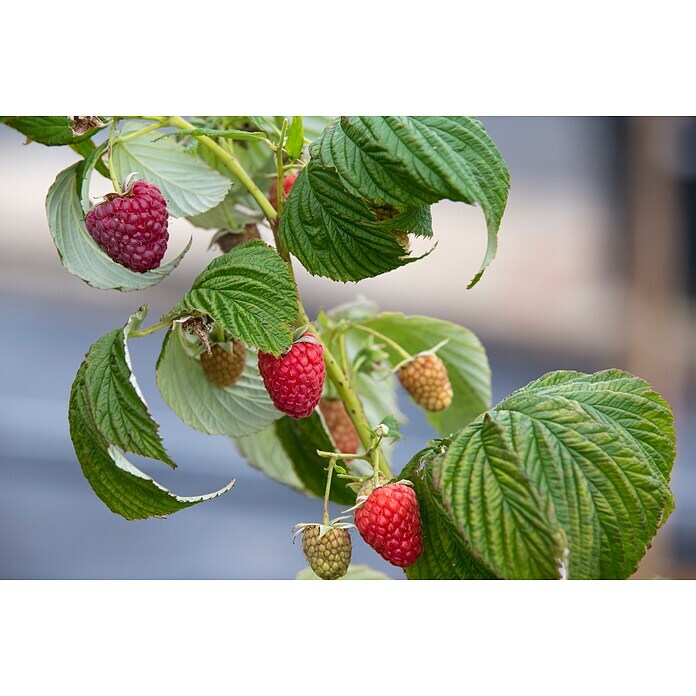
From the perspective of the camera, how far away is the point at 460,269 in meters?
2.10

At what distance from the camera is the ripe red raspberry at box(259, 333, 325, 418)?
43 cm

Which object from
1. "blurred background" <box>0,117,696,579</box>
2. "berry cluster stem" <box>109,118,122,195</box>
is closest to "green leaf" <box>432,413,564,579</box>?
"berry cluster stem" <box>109,118,122,195</box>

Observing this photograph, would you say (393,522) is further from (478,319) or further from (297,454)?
(478,319)

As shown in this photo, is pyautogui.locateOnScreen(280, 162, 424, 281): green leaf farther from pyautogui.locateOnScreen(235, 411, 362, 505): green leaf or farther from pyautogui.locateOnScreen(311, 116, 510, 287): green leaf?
pyautogui.locateOnScreen(235, 411, 362, 505): green leaf

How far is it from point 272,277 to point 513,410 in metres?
0.14

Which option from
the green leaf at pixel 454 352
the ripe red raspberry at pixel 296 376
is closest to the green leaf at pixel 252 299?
the ripe red raspberry at pixel 296 376

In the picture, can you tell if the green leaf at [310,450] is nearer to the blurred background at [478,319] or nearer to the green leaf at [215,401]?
the green leaf at [215,401]

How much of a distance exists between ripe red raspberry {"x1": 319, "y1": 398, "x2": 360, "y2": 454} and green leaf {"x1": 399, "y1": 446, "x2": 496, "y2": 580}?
6.9 inches

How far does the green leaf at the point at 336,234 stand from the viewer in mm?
423

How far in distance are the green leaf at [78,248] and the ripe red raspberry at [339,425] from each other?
19cm

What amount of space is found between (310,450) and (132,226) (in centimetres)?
21

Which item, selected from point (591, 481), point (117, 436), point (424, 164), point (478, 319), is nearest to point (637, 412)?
point (591, 481)

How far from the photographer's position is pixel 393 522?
0.42 meters
